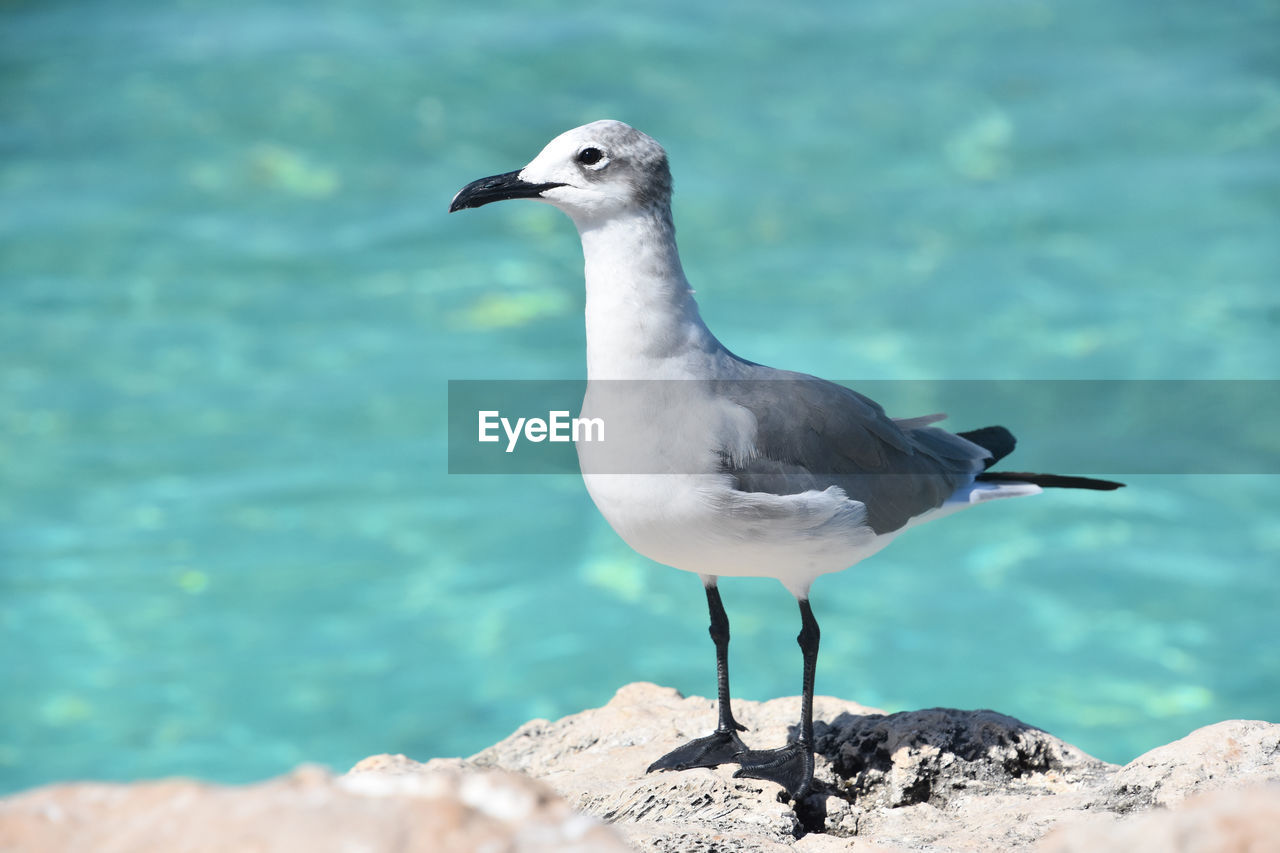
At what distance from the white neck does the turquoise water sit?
3.14 m

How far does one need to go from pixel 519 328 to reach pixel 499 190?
4.78 meters

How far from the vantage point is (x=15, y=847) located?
1481mm

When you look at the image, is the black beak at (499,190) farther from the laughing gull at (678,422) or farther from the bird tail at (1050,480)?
the bird tail at (1050,480)

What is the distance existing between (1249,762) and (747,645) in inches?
135

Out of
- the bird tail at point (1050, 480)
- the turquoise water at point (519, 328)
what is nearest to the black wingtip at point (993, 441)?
the bird tail at point (1050, 480)

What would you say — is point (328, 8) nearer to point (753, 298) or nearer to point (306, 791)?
point (753, 298)

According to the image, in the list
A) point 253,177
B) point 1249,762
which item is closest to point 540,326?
point 253,177

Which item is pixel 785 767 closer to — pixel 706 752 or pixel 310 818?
pixel 706 752

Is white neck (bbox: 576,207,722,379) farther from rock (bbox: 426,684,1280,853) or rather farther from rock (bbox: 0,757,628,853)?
rock (bbox: 0,757,628,853)

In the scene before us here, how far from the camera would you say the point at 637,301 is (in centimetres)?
291

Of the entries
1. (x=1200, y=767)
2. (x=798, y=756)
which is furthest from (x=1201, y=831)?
(x=798, y=756)

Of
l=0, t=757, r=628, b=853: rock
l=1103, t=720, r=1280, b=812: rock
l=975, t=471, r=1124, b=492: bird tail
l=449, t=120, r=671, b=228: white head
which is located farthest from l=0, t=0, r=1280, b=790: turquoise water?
l=0, t=757, r=628, b=853: rock

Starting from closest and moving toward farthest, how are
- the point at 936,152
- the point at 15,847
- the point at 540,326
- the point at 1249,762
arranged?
the point at 15,847 → the point at 1249,762 → the point at 540,326 → the point at 936,152

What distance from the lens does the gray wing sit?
2947 mm
